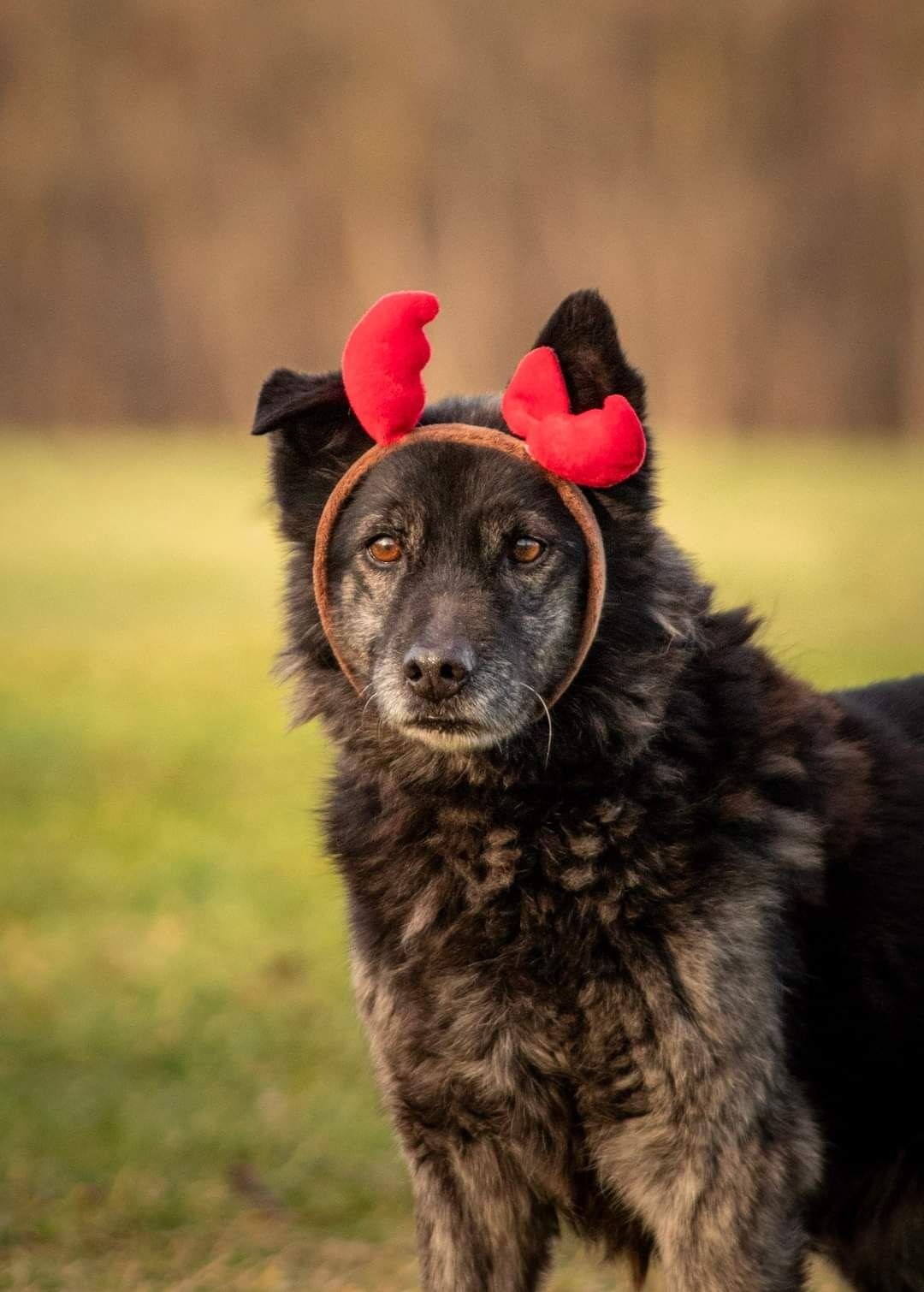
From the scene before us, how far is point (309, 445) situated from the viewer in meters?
4.11

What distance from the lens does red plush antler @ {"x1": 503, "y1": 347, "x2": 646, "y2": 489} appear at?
12.0 feet

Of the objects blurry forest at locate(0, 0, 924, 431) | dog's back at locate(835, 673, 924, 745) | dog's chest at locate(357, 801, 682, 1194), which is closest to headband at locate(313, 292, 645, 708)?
dog's chest at locate(357, 801, 682, 1194)

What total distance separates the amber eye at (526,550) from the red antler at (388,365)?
368 mm

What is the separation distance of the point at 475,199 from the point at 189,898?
2940cm

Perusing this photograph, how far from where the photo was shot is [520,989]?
11.7 ft

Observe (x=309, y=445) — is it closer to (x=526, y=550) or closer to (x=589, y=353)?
(x=526, y=550)

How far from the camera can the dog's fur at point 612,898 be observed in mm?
3486

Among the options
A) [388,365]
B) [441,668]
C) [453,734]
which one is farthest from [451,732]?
[388,365]

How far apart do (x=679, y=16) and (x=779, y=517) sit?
1745 cm

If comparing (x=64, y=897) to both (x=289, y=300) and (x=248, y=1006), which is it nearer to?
(x=248, y=1006)

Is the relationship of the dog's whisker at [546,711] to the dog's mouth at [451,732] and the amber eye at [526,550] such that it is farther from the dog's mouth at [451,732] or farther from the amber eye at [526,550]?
the amber eye at [526,550]

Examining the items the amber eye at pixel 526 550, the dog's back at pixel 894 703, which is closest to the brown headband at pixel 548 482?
the amber eye at pixel 526 550

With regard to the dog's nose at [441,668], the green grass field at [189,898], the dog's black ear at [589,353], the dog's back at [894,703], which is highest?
the dog's black ear at [589,353]

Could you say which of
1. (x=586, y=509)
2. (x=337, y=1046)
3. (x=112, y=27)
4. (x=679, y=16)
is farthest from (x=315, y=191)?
(x=586, y=509)
